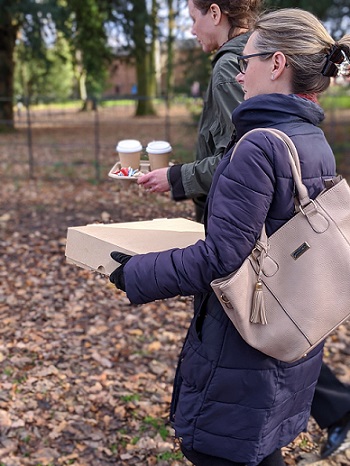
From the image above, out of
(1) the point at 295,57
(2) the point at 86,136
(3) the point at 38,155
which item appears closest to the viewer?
(1) the point at 295,57

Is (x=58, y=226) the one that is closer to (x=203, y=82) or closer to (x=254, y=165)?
(x=203, y=82)

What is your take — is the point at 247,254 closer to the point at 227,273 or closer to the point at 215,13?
the point at 227,273

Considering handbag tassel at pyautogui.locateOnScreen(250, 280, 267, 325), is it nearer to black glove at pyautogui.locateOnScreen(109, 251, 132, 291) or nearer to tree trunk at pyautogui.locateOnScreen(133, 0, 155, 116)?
black glove at pyautogui.locateOnScreen(109, 251, 132, 291)

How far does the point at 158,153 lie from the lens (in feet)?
7.80

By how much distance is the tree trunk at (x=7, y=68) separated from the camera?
50.6 feet

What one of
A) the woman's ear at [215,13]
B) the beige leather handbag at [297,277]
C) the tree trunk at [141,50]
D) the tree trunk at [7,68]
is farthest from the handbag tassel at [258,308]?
the tree trunk at [7,68]

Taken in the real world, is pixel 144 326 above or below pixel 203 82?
below

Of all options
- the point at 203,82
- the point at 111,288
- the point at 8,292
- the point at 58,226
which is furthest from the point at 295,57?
the point at 203,82

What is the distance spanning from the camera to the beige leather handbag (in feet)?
5.19

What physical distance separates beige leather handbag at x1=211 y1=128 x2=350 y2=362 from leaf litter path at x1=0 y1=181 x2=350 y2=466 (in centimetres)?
146

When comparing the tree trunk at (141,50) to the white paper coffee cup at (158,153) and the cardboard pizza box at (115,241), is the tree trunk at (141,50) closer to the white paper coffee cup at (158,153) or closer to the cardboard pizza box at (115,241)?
the white paper coffee cup at (158,153)

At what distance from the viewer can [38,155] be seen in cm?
1329

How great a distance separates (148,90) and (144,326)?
19155 millimetres

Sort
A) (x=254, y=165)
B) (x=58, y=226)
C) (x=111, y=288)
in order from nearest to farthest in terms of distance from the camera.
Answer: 1. (x=254, y=165)
2. (x=111, y=288)
3. (x=58, y=226)
